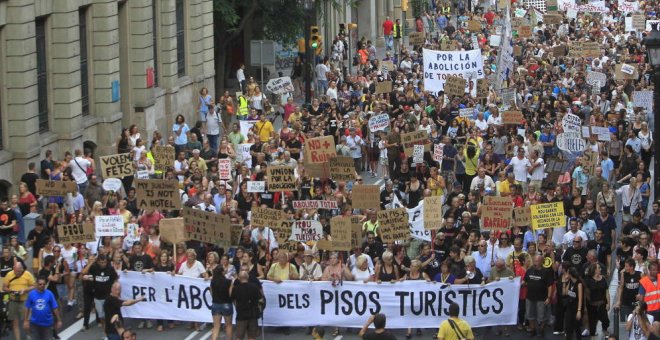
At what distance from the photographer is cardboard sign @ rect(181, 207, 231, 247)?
25250 mm

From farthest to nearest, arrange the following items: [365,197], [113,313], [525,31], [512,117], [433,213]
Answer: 1. [525,31]
2. [512,117]
3. [365,197]
4. [433,213]
5. [113,313]

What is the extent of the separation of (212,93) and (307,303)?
71.0 ft

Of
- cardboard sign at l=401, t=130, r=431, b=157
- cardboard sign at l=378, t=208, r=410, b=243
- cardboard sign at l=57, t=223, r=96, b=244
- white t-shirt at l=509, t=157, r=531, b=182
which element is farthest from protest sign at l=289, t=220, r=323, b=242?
cardboard sign at l=401, t=130, r=431, b=157

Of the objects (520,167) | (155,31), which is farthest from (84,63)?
(520,167)

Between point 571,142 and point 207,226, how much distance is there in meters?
9.97

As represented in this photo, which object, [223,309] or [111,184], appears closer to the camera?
[223,309]

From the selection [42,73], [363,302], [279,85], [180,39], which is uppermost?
[180,39]

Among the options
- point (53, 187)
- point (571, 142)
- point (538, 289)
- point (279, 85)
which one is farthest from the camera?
point (279, 85)

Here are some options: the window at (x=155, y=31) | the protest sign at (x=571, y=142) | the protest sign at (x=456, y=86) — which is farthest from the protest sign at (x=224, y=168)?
the window at (x=155, y=31)

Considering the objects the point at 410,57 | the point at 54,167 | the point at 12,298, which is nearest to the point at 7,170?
the point at 54,167

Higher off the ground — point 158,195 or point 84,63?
point 84,63

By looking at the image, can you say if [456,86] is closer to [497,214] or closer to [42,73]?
[42,73]

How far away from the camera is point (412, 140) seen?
3266cm

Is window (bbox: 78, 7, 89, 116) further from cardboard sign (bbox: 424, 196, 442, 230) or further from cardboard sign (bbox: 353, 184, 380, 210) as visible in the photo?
cardboard sign (bbox: 424, 196, 442, 230)
